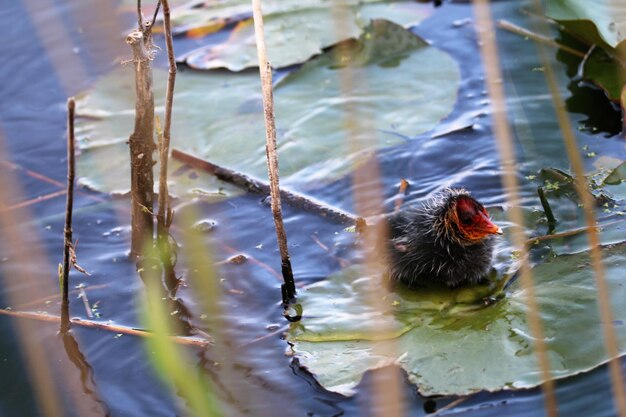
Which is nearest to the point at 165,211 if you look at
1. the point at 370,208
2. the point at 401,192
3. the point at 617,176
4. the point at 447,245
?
the point at 370,208

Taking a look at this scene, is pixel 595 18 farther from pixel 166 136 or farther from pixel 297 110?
pixel 166 136

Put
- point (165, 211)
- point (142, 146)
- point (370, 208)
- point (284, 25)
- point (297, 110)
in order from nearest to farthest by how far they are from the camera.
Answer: point (142, 146) < point (165, 211) < point (370, 208) < point (297, 110) < point (284, 25)

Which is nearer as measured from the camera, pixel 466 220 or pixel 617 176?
pixel 466 220

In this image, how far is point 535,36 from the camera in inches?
210

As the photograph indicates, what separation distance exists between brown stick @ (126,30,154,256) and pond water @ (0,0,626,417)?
0.18 meters

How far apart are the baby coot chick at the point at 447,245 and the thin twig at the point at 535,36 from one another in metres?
1.98

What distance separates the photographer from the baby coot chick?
11.8 feet

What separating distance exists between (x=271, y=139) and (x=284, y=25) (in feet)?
8.22

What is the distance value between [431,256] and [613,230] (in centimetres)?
76

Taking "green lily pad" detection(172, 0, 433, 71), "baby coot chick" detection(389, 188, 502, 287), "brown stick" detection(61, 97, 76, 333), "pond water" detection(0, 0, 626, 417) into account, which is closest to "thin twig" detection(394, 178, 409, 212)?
"pond water" detection(0, 0, 626, 417)

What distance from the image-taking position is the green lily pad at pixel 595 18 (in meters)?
4.59

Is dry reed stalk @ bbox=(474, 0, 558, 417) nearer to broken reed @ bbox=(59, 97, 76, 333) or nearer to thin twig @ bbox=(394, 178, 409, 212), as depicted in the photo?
thin twig @ bbox=(394, 178, 409, 212)

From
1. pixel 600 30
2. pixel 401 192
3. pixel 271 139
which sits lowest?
pixel 401 192

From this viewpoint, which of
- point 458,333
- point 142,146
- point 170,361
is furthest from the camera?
point 142,146
